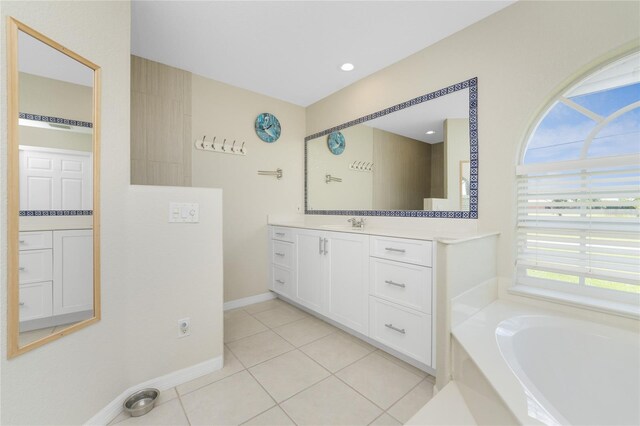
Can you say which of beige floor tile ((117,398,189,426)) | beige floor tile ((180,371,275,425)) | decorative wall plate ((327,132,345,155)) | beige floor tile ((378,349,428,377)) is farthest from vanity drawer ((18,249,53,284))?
decorative wall plate ((327,132,345,155))

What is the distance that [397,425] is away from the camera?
4.36 feet

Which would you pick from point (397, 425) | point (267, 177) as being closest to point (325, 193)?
point (267, 177)

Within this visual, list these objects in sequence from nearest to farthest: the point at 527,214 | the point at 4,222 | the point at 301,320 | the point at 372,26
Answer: the point at 4,222, the point at 527,214, the point at 372,26, the point at 301,320

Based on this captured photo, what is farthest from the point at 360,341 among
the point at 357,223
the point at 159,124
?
the point at 159,124

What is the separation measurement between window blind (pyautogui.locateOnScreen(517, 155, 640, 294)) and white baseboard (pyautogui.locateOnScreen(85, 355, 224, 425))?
2234 millimetres

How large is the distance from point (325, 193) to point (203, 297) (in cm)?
191

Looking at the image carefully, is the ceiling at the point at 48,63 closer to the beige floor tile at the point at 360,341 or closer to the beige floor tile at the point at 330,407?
the beige floor tile at the point at 330,407

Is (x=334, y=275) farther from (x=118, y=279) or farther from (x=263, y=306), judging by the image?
(x=118, y=279)

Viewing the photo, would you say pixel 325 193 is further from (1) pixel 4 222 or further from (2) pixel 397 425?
(1) pixel 4 222

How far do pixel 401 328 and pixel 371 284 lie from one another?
365 millimetres

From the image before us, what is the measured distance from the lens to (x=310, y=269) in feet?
8.45

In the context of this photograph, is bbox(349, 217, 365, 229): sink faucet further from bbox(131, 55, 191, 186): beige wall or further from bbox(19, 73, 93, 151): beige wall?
bbox(19, 73, 93, 151): beige wall

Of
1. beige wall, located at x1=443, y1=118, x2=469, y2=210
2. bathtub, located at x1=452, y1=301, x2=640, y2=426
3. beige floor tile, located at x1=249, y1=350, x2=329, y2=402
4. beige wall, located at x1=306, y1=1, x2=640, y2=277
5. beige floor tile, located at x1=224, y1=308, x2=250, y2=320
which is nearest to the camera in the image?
bathtub, located at x1=452, y1=301, x2=640, y2=426

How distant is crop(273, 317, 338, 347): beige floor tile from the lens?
222 centimetres
